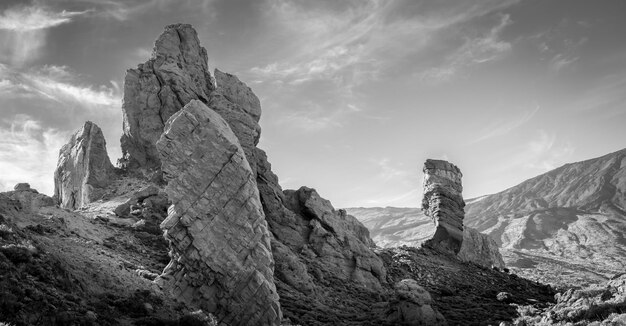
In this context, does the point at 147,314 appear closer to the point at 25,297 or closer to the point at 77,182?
the point at 25,297

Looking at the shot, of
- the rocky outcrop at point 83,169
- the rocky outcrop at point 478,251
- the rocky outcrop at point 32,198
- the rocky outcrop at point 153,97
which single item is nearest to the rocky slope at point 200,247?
the rocky outcrop at point 153,97

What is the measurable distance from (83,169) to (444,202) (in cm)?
6314

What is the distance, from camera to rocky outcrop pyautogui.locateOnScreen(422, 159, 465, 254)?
270 feet

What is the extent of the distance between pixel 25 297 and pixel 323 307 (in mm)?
27338

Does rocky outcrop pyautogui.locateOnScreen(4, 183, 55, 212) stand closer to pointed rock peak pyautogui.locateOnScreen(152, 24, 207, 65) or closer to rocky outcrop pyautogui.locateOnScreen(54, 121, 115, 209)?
rocky outcrop pyautogui.locateOnScreen(54, 121, 115, 209)

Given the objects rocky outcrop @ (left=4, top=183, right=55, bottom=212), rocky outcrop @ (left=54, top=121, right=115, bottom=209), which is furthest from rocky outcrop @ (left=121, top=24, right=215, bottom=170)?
rocky outcrop @ (left=4, top=183, right=55, bottom=212)

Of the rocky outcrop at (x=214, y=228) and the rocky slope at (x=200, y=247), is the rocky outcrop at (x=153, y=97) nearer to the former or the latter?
the rocky slope at (x=200, y=247)

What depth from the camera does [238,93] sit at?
203ft

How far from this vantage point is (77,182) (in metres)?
57.0

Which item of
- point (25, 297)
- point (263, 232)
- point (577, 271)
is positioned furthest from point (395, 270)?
point (577, 271)

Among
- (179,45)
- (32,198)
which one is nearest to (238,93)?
(179,45)

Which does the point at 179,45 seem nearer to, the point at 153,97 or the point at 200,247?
the point at 153,97

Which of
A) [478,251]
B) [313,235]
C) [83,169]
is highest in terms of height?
[83,169]

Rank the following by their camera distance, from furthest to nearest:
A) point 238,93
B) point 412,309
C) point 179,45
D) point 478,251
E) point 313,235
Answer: point 478,251
point 179,45
point 238,93
point 313,235
point 412,309
